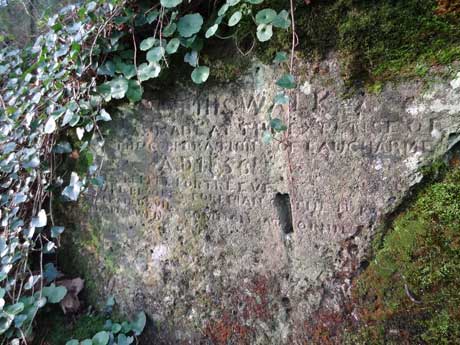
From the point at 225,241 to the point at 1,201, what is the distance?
4.28 feet

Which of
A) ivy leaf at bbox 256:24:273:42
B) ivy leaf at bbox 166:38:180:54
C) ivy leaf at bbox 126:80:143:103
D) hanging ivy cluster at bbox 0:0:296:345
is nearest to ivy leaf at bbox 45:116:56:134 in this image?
hanging ivy cluster at bbox 0:0:296:345

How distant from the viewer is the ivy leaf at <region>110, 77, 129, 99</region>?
1.96m

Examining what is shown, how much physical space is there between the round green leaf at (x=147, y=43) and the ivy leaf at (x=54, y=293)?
135 cm

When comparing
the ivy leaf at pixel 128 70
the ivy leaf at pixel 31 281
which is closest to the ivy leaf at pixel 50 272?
the ivy leaf at pixel 31 281

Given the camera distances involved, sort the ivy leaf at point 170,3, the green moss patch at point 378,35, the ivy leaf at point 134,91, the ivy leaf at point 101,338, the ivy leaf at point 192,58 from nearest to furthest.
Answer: the green moss patch at point 378,35, the ivy leaf at point 170,3, the ivy leaf at point 192,58, the ivy leaf at point 134,91, the ivy leaf at point 101,338

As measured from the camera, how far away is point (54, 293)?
7.22 feet

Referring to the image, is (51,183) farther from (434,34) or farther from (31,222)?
(434,34)

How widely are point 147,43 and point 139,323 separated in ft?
4.79

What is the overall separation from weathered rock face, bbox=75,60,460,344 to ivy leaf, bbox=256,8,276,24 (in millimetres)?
252

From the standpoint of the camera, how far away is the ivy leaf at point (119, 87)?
196 centimetres

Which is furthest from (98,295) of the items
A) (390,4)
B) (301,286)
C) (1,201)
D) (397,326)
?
(390,4)

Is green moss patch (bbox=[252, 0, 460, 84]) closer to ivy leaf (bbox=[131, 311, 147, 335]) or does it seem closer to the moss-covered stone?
the moss-covered stone

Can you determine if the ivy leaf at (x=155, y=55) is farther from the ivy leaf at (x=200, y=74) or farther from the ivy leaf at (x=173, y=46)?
the ivy leaf at (x=200, y=74)

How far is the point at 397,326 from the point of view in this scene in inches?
64.5
